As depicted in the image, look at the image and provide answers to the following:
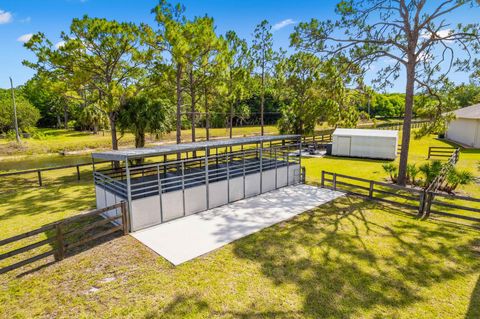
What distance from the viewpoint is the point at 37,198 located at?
1200 cm

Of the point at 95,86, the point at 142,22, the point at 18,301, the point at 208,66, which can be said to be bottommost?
the point at 18,301

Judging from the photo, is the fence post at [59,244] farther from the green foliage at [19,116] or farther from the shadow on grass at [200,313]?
the green foliage at [19,116]

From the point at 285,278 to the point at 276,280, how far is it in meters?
0.22

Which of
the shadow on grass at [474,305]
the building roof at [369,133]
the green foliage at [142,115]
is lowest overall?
the shadow on grass at [474,305]

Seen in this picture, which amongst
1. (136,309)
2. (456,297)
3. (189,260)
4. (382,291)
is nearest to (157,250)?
(189,260)

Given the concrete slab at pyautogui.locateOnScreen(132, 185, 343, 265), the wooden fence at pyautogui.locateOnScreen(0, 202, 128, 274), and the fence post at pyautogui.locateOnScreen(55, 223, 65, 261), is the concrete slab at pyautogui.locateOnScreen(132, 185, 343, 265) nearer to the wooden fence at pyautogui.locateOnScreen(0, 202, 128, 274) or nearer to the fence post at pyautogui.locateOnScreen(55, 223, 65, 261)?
the wooden fence at pyautogui.locateOnScreen(0, 202, 128, 274)

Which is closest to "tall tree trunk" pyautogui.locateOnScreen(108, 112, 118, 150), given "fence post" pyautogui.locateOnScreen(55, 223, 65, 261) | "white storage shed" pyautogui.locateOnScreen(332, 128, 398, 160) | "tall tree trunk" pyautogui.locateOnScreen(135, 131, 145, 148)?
"tall tree trunk" pyautogui.locateOnScreen(135, 131, 145, 148)

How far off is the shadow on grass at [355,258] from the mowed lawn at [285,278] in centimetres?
2

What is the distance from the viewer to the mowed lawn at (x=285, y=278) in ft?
15.9

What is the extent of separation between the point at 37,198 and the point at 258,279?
38.1ft

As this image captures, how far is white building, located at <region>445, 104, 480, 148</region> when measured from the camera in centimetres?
2436

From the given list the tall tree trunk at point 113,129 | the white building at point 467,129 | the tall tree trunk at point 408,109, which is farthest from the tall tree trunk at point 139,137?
the white building at point 467,129

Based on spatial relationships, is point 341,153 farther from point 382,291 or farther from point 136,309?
point 136,309

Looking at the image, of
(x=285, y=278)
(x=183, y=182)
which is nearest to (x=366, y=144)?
(x=183, y=182)
